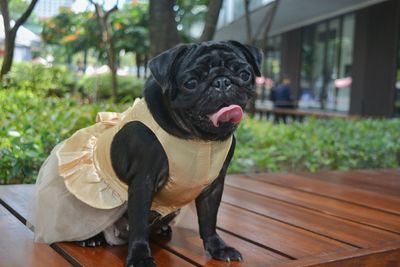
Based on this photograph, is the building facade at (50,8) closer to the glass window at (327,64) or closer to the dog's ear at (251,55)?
the glass window at (327,64)

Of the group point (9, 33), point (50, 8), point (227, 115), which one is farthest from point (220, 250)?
point (50, 8)

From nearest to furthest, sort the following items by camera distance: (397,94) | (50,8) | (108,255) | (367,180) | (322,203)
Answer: (108,255) < (322,203) < (367,180) < (397,94) < (50,8)

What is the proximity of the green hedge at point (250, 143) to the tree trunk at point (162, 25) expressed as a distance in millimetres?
674

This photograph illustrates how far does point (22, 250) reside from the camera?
1642 mm

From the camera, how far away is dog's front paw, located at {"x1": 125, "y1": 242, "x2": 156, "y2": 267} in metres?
1.44

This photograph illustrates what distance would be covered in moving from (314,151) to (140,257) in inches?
126

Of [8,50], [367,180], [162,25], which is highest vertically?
[162,25]

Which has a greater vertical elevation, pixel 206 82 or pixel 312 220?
pixel 206 82

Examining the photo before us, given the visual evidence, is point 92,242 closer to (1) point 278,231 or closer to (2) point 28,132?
(1) point 278,231

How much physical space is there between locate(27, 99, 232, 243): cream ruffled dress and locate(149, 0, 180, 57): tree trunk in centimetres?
302

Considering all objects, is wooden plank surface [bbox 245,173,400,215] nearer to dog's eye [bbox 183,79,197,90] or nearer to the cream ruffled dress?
the cream ruffled dress

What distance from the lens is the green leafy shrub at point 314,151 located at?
4207mm

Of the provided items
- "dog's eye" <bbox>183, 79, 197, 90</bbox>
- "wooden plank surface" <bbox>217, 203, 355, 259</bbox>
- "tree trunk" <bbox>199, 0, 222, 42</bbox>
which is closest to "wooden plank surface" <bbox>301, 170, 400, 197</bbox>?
"wooden plank surface" <bbox>217, 203, 355, 259</bbox>

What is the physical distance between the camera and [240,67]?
1.40 metres
